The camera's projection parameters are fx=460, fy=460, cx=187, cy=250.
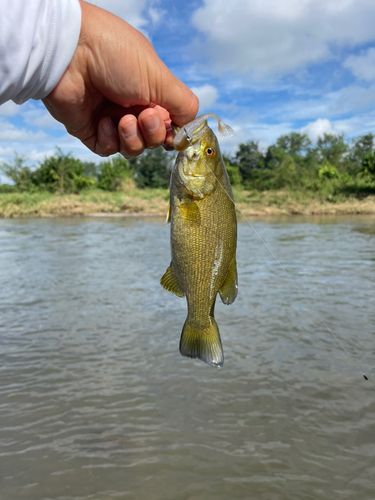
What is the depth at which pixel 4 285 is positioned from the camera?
11.0m

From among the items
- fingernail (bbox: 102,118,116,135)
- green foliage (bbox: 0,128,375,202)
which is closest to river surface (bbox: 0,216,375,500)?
A: fingernail (bbox: 102,118,116,135)

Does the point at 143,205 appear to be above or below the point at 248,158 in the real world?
below

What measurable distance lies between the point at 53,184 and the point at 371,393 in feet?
148

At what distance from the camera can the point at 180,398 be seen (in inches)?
203

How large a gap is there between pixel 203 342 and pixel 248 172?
6185cm

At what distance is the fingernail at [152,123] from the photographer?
2.76m

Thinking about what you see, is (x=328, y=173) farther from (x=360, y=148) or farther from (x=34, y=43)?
(x=34, y=43)

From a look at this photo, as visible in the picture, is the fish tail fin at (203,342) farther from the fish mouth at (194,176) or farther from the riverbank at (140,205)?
the riverbank at (140,205)

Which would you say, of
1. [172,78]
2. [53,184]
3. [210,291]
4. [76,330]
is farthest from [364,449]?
[53,184]

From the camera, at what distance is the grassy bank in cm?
3753

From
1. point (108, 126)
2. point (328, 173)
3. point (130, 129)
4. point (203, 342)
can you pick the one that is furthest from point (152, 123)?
point (328, 173)

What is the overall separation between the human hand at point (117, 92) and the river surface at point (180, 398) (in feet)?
6.38

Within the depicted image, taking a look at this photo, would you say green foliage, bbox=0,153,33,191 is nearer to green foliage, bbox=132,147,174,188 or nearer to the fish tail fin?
green foliage, bbox=132,147,174,188

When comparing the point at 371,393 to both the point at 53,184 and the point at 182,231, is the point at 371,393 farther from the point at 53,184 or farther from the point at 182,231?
the point at 53,184
